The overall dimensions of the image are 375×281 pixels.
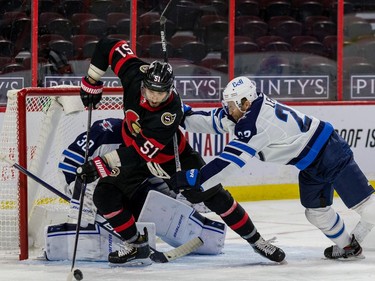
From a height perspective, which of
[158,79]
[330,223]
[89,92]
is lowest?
[330,223]

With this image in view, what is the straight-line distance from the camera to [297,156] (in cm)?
546

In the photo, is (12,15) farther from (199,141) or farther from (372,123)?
(372,123)

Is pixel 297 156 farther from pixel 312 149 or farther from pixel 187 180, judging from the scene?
pixel 187 180

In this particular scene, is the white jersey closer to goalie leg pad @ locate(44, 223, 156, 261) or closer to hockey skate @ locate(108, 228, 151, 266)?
hockey skate @ locate(108, 228, 151, 266)

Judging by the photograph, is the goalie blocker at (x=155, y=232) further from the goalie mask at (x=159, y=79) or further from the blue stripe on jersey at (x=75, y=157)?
the goalie mask at (x=159, y=79)

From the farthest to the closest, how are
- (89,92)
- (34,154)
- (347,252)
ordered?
(34,154) < (347,252) < (89,92)

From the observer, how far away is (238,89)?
5352mm

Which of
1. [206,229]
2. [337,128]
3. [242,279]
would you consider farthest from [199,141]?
[242,279]

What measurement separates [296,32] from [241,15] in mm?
465

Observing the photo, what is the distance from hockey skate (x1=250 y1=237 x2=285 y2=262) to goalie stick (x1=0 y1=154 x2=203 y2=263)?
11.6 inches

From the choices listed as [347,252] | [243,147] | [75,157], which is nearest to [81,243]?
[75,157]

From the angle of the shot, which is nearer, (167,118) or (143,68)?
(167,118)

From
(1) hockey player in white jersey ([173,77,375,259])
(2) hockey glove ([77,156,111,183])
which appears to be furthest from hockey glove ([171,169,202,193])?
(2) hockey glove ([77,156,111,183])

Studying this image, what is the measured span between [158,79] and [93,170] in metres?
0.46
